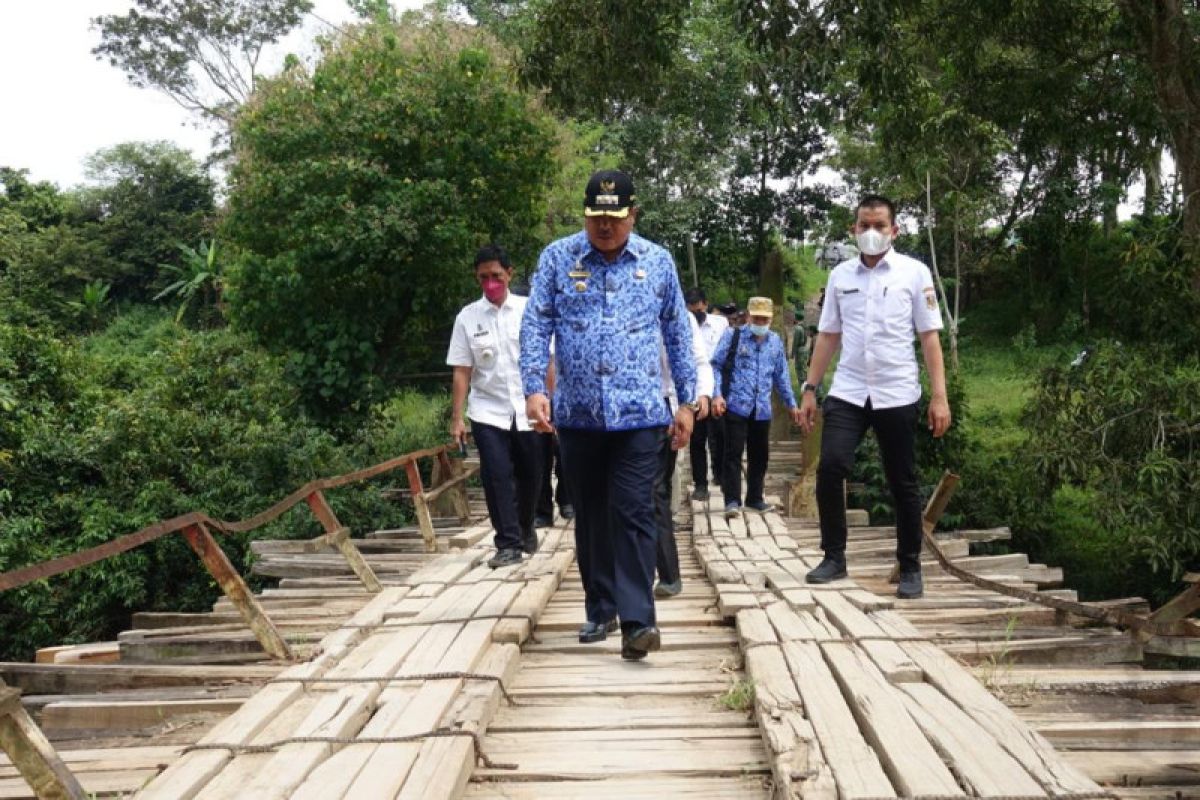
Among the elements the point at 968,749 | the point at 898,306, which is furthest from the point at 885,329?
the point at 968,749

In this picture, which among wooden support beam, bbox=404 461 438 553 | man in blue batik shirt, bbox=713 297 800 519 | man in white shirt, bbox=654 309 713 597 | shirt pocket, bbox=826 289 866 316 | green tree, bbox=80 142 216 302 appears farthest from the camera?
green tree, bbox=80 142 216 302

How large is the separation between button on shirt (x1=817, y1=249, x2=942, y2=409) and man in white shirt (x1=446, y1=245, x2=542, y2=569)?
6.07 feet

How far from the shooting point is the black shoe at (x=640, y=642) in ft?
12.8

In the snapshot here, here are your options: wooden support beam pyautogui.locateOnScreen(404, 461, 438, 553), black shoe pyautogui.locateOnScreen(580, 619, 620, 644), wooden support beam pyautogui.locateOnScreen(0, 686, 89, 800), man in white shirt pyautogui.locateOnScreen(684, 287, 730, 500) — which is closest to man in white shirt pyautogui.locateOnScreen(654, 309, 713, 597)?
black shoe pyautogui.locateOnScreen(580, 619, 620, 644)

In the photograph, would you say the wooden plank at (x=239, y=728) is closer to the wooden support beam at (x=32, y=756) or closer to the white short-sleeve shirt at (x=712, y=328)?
the wooden support beam at (x=32, y=756)

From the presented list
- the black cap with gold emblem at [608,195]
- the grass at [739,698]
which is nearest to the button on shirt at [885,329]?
the black cap with gold emblem at [608,195]

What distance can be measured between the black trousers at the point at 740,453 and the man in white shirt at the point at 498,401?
2.51 meters

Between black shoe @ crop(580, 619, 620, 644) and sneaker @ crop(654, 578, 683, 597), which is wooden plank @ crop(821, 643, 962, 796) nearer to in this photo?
black shoe @ crop(580, 619, 620, 644)

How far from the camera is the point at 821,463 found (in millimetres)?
5285

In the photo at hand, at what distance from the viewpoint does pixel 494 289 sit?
246 inches

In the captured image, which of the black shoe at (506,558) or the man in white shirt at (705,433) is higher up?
the man in white shirt at (705,433)

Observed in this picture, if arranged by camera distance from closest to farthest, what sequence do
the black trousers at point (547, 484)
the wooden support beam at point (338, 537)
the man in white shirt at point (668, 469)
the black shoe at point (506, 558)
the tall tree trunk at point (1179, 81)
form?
the man in white shirt at point (668, 469) → the wooden support beam at point (338, 537) → the black shoe at point (506, 558) → the black trousers at point (547, 484) → the tall tree trunk at point (1179, 81)

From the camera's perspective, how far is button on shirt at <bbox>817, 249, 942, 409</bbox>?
5152 millimetres

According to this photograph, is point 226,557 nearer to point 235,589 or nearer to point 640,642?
point 235,589
